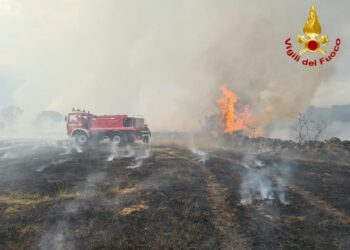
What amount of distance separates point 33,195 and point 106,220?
475 cm

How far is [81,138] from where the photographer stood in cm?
3375

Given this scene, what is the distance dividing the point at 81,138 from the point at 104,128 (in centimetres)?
268

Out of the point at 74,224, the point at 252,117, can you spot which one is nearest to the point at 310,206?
the point at 74,224

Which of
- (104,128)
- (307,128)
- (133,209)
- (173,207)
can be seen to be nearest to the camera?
(133,209)

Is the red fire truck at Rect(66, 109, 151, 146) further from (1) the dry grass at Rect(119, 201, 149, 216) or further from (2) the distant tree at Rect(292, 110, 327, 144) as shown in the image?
(1) the dry grass at Rect(119, 201, 149, 216)

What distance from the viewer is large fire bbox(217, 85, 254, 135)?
1890 inches

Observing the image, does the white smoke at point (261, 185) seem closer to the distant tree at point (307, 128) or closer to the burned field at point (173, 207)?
the burned field at point (173, 207)

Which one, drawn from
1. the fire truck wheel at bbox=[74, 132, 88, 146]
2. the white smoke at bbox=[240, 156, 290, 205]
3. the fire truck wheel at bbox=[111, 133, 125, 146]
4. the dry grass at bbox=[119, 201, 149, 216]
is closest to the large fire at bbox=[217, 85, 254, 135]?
the fire truck wheel at bbox=[111, 133, 125, 146]

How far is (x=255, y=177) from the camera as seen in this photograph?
1730 centimetres

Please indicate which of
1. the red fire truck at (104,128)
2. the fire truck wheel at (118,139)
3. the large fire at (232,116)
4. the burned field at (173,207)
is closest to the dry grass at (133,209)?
the burned field at (173,207)

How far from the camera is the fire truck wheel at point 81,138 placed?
3366cm

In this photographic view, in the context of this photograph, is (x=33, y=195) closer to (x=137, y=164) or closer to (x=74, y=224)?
(x=74, y=224)

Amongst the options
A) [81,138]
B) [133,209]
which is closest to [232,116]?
[81,138]

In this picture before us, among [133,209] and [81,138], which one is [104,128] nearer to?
[81,138]
